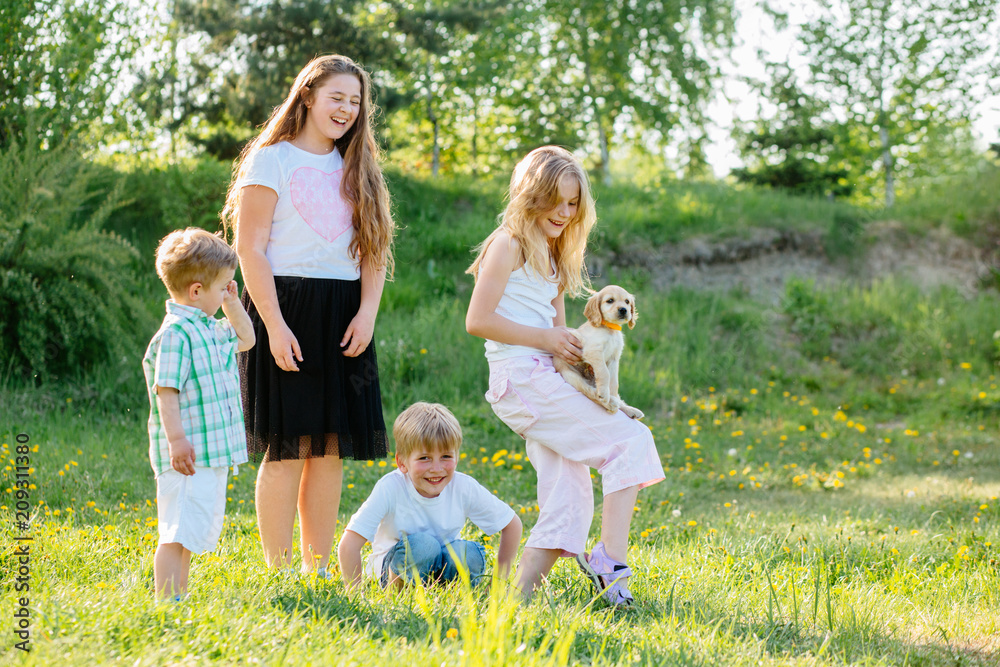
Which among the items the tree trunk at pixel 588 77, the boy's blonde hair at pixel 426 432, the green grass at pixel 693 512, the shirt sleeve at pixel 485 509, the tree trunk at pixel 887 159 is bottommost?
the green grass at pixel 693 512

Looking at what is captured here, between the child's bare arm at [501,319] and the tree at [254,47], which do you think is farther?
the tree at [254,47]

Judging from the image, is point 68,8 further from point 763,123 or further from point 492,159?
point 492,159

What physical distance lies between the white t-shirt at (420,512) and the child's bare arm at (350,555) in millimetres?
69

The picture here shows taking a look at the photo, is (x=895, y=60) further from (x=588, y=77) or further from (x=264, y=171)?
(x=264, y=171)

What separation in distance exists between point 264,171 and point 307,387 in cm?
86

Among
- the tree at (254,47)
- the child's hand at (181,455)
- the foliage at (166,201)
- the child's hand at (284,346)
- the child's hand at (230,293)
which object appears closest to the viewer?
the child's hand at (181,455)

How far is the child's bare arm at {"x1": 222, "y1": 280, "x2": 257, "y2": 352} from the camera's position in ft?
9.90

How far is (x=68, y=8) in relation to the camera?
8172mm

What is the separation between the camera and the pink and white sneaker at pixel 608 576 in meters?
3.07

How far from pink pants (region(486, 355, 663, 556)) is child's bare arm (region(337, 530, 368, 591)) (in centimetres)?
66

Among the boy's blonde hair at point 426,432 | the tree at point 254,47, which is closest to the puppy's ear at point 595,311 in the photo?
the boy's blonde hair at point 426,432

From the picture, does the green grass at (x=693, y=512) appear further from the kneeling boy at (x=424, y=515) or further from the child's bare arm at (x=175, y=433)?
the child's bare arm at (x=175, y=433)

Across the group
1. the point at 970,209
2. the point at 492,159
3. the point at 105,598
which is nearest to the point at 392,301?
the point at 105,598

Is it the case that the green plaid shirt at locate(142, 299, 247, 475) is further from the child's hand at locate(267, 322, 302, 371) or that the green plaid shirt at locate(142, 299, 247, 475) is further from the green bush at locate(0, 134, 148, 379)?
the green bush at locate(0, 134, 148, 379)
